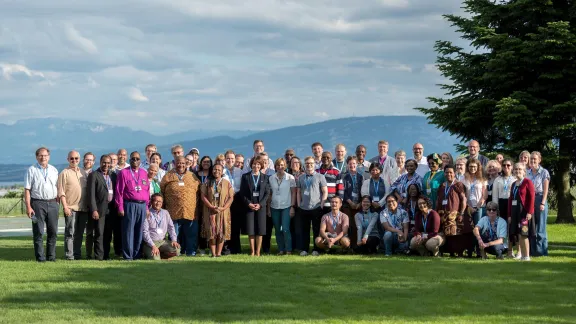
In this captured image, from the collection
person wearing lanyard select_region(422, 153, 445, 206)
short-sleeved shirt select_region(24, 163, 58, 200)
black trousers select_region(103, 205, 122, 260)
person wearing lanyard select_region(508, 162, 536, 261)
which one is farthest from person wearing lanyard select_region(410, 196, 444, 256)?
short-sleeved shirt select_region(24, 163, 58, 200)

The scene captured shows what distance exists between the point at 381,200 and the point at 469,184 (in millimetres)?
1624

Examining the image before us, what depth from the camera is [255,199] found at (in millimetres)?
14742

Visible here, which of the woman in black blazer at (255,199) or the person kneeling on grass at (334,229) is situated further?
the woman in black blazer at (255,199)

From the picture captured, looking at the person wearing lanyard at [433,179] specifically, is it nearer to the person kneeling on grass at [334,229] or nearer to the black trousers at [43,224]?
the person kneeling on grass at [334,229]

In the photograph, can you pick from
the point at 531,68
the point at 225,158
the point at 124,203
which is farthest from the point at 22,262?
the point at 531,68

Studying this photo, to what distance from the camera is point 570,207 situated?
1041 inches

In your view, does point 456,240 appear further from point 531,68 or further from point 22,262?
point 531,68

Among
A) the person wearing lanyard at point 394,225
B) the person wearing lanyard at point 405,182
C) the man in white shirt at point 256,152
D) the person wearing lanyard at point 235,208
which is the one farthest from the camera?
the man in white shirt at point 256,152

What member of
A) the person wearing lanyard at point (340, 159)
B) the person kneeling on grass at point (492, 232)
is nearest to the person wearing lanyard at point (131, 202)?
the person wearing lanyard at point (340, 159)

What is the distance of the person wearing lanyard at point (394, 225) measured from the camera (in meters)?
14.4

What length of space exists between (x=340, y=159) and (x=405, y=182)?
136cm

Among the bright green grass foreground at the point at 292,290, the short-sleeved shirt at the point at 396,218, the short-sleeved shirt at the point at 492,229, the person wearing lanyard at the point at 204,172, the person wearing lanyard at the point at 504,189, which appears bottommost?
the bright green grass foreground at the point at 292,290

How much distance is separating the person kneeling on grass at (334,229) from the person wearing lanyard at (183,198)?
2.33 metres

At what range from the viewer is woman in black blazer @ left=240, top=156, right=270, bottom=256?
14.7m
